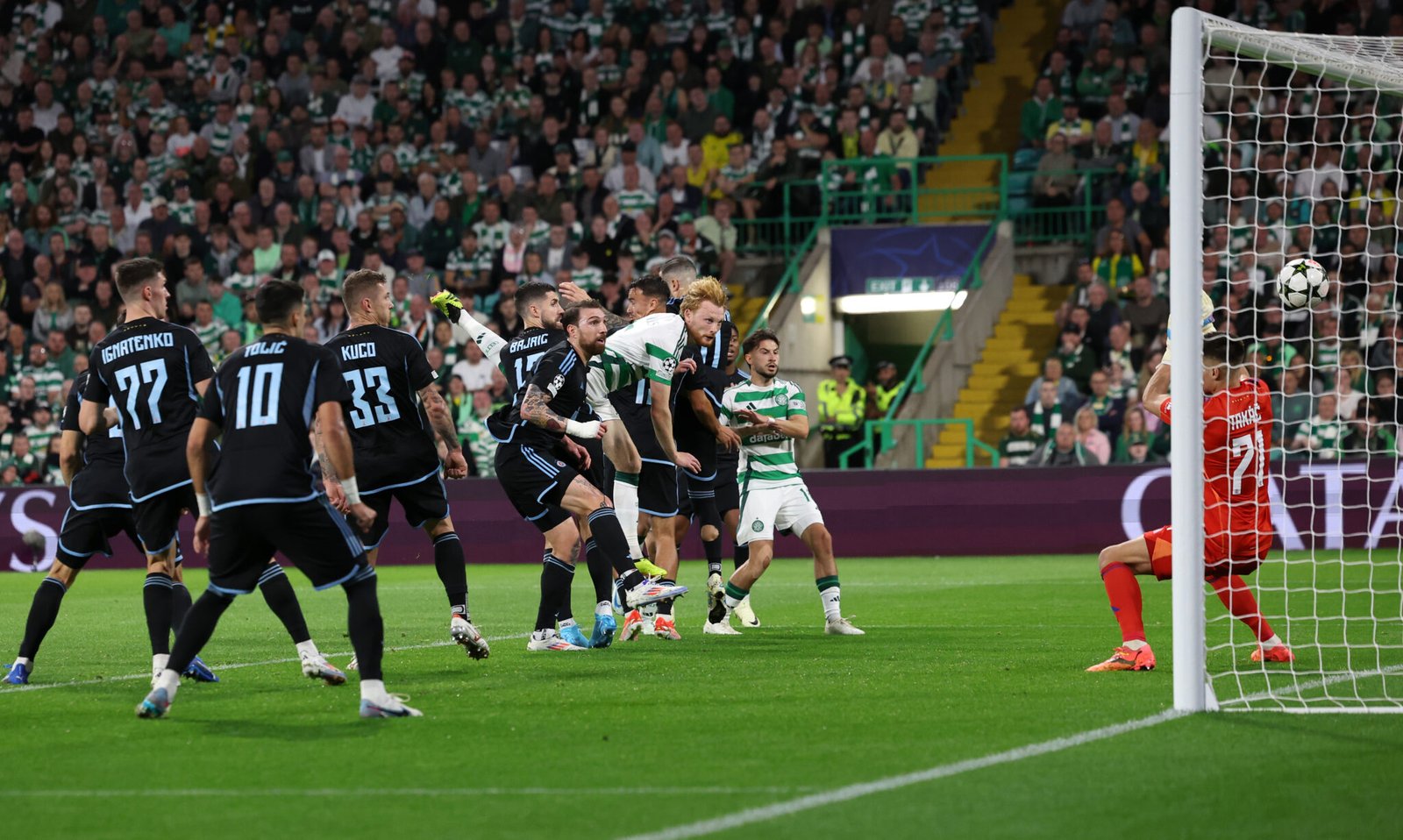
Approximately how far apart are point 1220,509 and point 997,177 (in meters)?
18.3

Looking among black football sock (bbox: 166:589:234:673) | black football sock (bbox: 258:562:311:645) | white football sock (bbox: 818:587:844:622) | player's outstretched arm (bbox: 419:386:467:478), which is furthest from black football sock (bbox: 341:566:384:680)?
white football sock (bbox: 818:587:844:622)

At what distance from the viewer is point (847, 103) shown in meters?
26.1

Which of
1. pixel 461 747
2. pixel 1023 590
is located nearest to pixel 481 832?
pixel 461 747

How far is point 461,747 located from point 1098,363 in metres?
16.6

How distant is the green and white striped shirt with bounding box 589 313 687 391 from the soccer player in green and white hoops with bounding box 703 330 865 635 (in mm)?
1302

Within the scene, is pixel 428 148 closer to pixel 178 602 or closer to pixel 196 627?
pixel 178 602

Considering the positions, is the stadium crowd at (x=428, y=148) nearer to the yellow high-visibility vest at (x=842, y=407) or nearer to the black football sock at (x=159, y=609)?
the yellow high-visibility vest at (x=842, y=407)

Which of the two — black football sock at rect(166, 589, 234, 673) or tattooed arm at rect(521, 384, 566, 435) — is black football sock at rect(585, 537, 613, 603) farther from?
black football sock at rect(166, 589, 234, 673)

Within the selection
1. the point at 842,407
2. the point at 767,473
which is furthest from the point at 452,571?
the point at 842,407

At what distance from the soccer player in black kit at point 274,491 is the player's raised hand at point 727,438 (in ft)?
14.1

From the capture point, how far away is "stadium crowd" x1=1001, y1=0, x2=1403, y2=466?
19.2 metres

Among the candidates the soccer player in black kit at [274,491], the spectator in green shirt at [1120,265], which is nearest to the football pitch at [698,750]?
the soccer player in black kit at [274,491]

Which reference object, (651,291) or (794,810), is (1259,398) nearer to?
(651,291)

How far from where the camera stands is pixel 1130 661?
9.25 metres
